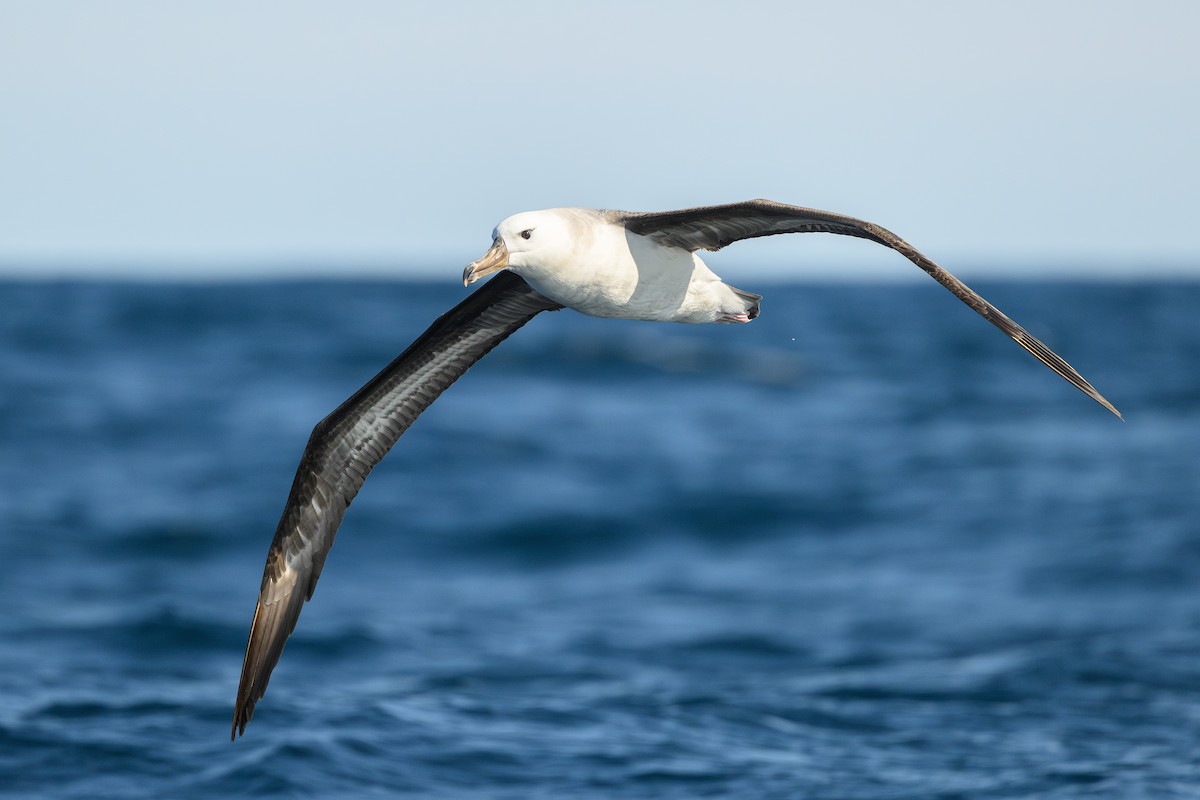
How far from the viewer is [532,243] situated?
793cm

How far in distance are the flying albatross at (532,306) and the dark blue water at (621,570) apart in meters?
2.10

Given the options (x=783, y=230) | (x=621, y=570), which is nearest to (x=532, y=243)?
(x=783, y=230)

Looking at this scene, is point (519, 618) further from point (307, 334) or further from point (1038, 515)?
point (307, 334)

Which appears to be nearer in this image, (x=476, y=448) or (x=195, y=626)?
(x=195, y=626)

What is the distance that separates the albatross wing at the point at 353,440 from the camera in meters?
10.0

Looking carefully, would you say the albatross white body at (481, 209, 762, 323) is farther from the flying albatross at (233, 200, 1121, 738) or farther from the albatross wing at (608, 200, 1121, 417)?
the albatross wing at (608, 200, 1121, 417)

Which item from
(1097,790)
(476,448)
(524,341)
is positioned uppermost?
(524,341)

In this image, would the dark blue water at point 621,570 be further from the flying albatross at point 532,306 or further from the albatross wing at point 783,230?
the albatross wing at point 783,230

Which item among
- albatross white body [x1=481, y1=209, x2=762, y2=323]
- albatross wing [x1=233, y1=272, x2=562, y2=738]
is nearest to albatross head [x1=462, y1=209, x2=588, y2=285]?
albatross white body [x1=481, y1=209, x2=762, y2=323]

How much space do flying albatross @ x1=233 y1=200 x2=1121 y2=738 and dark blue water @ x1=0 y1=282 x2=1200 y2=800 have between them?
2.10 m

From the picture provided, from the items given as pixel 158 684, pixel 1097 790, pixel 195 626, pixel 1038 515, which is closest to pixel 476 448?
pixel 1038 515

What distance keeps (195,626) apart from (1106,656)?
33.7ft

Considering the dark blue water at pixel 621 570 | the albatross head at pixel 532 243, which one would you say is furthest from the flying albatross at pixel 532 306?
the dark blue water at pixel 621 570

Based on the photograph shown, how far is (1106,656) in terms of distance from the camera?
1670 cm
